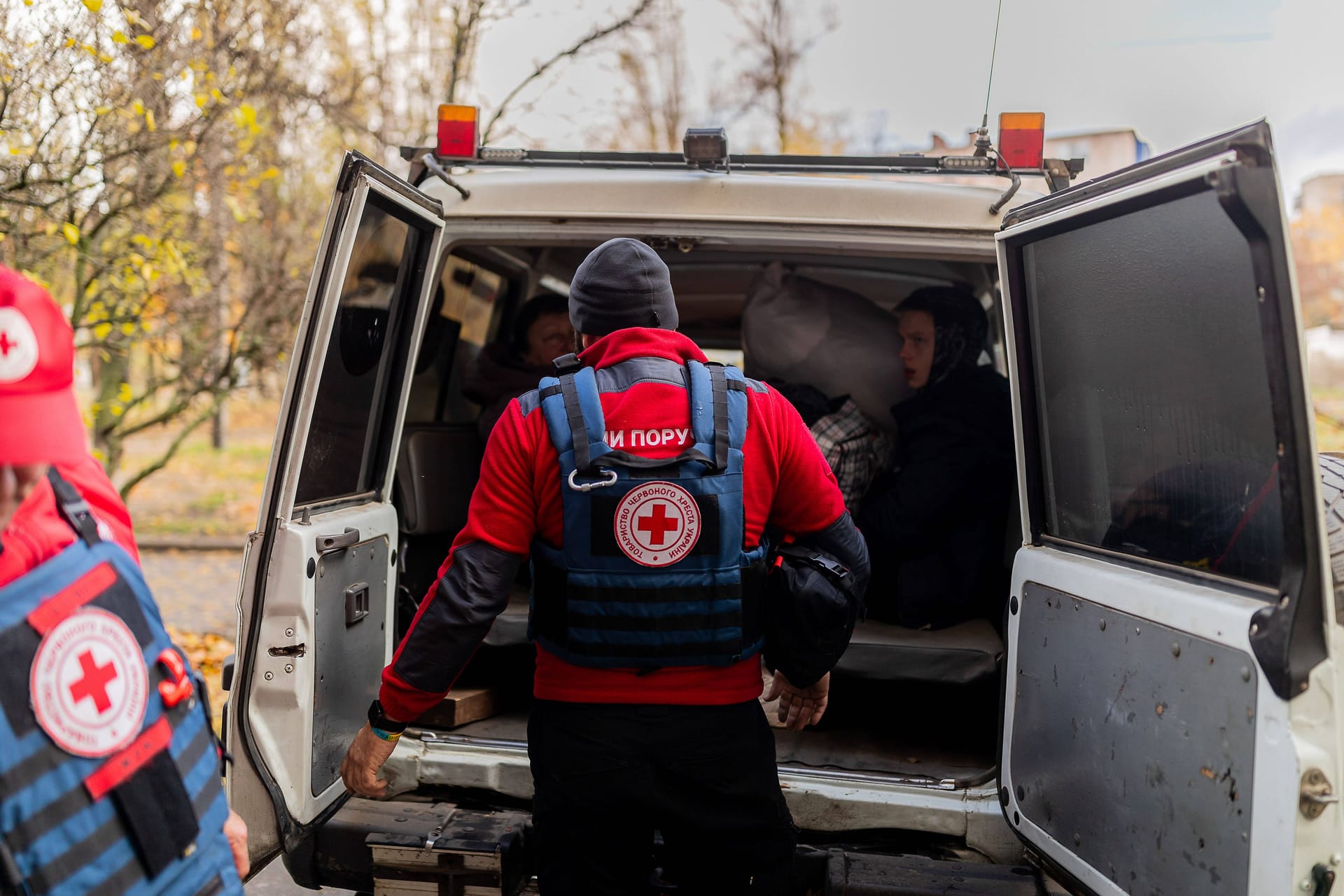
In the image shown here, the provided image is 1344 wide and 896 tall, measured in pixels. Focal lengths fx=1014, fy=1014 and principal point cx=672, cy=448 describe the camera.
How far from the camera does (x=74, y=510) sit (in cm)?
130

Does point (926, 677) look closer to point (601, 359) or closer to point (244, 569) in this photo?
point (601, 359)

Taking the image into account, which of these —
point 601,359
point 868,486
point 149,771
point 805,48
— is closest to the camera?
point 149,771

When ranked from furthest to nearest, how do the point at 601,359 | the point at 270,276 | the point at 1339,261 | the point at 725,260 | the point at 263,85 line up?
the point at 1339,261 < the point at 270,276 < the point at 263,85 < the point at 725,260 < the point at 601,359

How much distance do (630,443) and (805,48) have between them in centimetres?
1400

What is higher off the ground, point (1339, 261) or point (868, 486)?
point (1339, 261)

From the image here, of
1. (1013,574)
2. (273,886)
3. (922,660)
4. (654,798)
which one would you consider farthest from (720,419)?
(273,886)

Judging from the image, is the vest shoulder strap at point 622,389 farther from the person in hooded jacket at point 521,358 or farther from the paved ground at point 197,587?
the paved ground at point 197,587

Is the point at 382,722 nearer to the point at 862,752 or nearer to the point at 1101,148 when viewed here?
the point at 862,752

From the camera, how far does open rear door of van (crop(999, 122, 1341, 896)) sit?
1.62 m

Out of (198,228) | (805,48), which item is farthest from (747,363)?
(805,48)

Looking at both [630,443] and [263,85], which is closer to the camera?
[630,443]

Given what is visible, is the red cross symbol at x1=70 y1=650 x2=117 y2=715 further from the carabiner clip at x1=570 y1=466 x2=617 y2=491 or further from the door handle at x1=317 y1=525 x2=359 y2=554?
the door handle at x1=317 y1=525 x2=359 y2=554

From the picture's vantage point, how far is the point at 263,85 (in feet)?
19.0

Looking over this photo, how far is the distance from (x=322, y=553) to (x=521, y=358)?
195 centimetres
